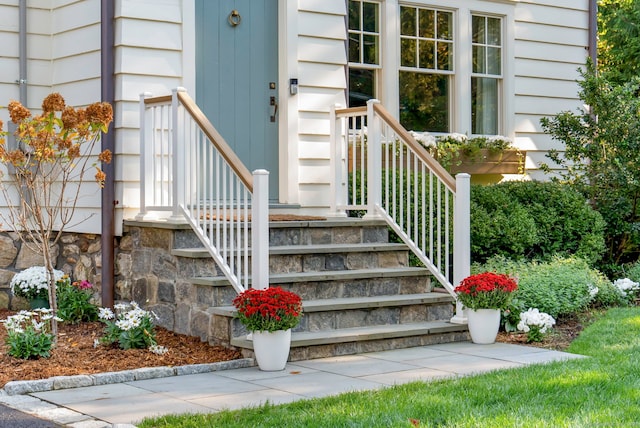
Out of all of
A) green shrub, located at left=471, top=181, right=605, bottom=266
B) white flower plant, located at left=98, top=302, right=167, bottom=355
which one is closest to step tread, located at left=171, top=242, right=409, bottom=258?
white flower plant, located at left=98, top=302, right=167, bottom=355

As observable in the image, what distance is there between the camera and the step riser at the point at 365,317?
272 inches

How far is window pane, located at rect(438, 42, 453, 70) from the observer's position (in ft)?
33.7

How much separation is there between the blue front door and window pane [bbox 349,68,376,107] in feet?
3.79

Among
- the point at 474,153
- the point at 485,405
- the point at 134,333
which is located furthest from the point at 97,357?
the point at 474,153

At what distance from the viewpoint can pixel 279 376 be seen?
607cm

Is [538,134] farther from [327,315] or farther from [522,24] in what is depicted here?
[327,315]

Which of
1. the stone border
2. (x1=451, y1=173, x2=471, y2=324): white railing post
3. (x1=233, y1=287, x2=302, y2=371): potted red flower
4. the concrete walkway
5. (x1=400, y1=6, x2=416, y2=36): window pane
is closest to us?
the concrete walkway

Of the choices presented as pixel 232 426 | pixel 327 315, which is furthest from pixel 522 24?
pixel 232 426

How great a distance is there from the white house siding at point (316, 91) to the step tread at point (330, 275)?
1242 millimetres

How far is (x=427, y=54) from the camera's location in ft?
33.3

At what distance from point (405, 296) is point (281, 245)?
1102mm

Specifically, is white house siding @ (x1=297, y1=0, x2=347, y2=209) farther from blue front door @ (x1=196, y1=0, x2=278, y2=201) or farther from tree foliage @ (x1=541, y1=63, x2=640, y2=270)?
tree foliage @ (x1=541, y1=63, x2=640, y2=270)

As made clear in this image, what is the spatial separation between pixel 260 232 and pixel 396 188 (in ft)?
8.82

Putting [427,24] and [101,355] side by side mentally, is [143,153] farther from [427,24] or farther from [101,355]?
A: [427,24]
